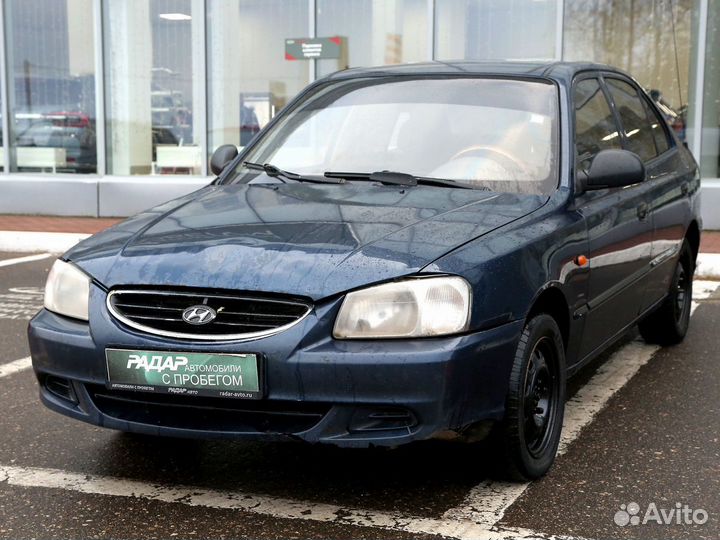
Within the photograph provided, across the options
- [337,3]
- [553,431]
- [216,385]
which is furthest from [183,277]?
[337,3]

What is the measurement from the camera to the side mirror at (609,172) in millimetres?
4238

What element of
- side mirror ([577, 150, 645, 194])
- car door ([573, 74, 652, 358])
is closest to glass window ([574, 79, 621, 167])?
car door ([573, 74, 652, 358])

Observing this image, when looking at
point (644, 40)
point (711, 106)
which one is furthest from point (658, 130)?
point (644, 40)

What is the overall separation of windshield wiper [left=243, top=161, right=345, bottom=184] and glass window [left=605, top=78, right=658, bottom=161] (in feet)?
5.55

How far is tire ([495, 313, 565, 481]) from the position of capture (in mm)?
3510

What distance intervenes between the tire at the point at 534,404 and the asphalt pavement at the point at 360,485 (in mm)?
99

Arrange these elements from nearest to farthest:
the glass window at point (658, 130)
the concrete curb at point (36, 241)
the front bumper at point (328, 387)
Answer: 1. the front bumper at point (328, 387)
2. the glass window at point (658, 130)
3. the concrete curb at point (36, 241)

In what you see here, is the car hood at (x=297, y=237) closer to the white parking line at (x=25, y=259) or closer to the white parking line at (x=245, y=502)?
the white parking line at (x=245, y=502)

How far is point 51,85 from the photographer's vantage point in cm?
1403

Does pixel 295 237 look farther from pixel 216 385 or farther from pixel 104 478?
pixel 104 478

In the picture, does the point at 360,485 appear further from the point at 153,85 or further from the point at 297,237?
the point at 153,85

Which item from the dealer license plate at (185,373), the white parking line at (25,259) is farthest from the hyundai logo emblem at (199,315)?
the white parking line at (25,259)

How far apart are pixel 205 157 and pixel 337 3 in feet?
8.58

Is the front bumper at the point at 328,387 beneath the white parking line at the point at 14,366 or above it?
above
